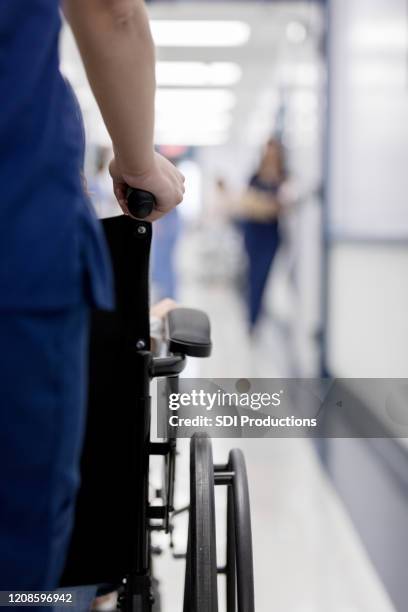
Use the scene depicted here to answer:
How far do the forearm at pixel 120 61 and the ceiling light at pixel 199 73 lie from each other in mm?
7578

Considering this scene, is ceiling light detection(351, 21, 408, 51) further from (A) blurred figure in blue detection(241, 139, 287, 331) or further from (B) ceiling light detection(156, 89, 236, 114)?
(B) ceiling light detection(156, 89, 236, 114)

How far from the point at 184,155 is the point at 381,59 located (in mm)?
14805

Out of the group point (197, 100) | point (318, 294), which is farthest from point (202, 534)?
point (197, 100)

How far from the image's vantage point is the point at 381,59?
2916mm

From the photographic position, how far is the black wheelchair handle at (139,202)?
0.88 meters

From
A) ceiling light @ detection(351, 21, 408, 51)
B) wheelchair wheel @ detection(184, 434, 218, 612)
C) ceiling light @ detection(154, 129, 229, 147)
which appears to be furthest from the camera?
ceiling light @ detection(154, 129, 229, 147)

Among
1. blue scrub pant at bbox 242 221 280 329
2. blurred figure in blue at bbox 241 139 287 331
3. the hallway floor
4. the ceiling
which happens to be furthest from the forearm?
blue scrub pant at bbox 242 221 280 329

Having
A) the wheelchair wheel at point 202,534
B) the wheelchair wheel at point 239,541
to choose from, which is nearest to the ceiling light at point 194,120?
the wheelchair wheel at point 239,541

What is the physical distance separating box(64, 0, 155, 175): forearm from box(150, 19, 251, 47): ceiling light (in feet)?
19.0

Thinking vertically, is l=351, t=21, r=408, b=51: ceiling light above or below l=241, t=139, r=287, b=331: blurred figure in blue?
below

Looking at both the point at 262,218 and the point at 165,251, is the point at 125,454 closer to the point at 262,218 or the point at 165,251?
the point at 262,218

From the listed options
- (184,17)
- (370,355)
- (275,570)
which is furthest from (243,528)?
(184,17)

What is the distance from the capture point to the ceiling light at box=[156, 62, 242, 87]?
8.51 m

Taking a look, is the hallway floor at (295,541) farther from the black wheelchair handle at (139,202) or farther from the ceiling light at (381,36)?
the ceiling light at (381,36)
